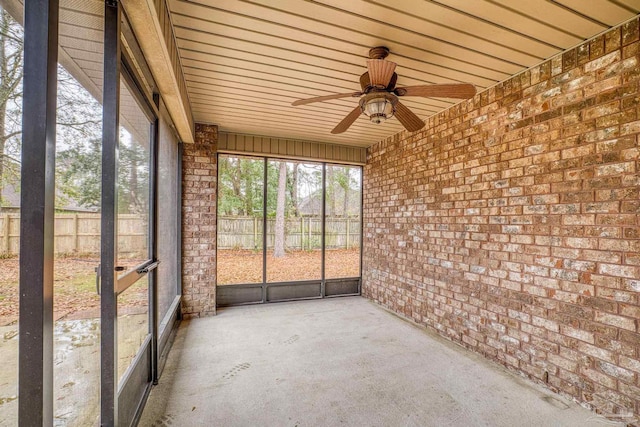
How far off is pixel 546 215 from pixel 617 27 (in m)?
1.38

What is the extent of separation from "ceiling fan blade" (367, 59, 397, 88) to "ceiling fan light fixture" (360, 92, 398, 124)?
0.08 meters

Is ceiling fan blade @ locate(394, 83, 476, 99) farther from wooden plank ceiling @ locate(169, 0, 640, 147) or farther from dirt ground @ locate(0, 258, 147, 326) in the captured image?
dirt ground @ locate(0, 258, 147, 326)

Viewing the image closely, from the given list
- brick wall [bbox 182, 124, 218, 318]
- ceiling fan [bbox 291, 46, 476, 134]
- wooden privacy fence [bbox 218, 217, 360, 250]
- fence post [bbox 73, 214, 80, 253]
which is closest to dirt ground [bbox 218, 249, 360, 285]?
wooden privacy fence [bbox 218, 217, 360, 250]

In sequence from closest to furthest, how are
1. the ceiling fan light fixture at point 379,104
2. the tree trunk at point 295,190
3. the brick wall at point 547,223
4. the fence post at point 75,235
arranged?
the fence post at point 75,235 → the brick wall at point 547,223 → the ceiling fan light fixture at point 379,104 → the tree trunk at point 295,190

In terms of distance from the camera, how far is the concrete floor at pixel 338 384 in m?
2.10

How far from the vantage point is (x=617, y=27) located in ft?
6.74

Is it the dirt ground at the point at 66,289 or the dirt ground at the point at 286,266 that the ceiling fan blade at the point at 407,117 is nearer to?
the dirt ground at the point at 66,289

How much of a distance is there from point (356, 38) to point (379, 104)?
502 millimetres

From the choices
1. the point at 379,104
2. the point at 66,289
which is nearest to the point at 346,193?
the point at 379,104

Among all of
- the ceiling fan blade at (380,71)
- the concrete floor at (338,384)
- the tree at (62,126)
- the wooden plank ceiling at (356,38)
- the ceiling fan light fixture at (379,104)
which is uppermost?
the wooden plank ceiling at (356,38)

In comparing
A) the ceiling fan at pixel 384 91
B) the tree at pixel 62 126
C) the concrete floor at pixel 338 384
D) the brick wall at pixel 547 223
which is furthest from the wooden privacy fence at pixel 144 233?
the brick wall at pixel 547 223

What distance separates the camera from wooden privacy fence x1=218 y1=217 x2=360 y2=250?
4770mm

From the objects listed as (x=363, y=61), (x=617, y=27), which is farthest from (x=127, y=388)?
(x=617, y=27)

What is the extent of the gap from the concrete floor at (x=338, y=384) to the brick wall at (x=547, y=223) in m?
0.32
